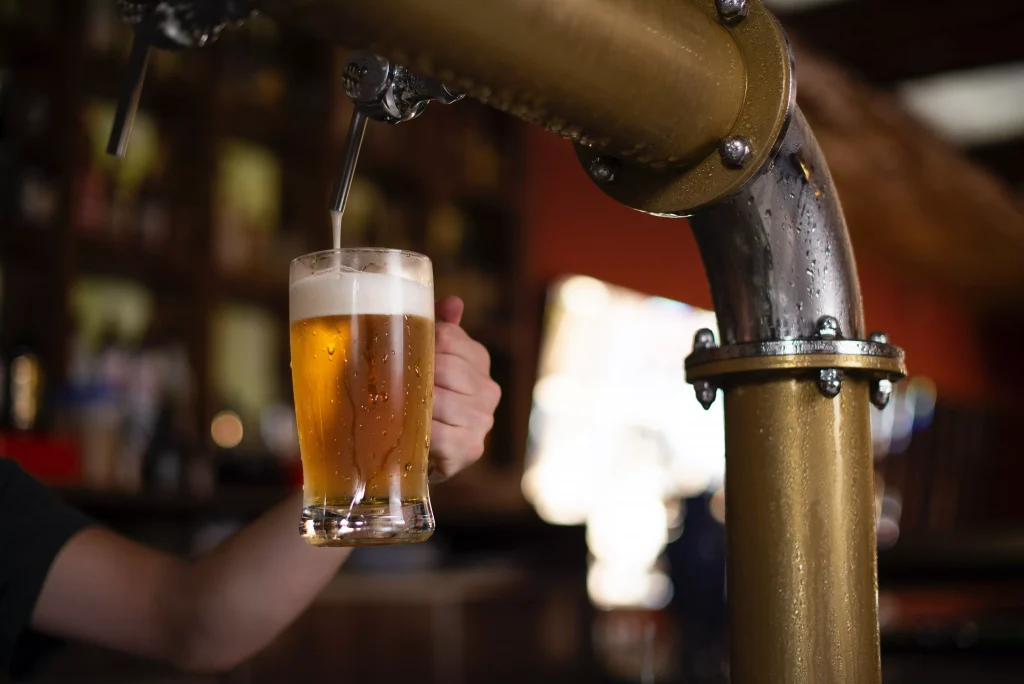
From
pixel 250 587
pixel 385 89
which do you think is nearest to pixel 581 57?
pixel 385 89

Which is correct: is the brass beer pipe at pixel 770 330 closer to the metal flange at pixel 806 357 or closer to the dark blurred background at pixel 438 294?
the metal flange at pixel 806 357

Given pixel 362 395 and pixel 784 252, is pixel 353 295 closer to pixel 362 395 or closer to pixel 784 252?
pixel 362 395

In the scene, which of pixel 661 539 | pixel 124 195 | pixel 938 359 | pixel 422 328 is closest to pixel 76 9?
pixel 124 195

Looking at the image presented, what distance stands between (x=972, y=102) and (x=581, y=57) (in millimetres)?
6580

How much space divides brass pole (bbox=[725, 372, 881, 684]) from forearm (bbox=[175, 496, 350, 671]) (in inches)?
23.1

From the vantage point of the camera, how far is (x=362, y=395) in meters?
0.61

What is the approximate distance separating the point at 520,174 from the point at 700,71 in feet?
15.1

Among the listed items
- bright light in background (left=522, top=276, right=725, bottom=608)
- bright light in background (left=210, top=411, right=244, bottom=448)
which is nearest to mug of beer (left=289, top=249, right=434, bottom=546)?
bright light in background (left=210, top=411, right=244, bottom=448)

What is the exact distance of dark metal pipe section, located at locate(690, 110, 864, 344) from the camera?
526 millimetres

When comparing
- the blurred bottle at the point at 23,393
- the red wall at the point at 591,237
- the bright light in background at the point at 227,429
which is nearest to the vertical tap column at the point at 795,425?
the blurred bottle at the point at 23,393

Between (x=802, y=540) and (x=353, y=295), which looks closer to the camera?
(x=802, y=540)

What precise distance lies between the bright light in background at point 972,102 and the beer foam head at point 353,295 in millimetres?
5684

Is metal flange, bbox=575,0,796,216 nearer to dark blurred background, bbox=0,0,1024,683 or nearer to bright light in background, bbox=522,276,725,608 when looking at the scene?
dark blurred background, bbox=0,0,1024,683

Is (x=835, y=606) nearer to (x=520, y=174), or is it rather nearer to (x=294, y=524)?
(x=294, y=524)
